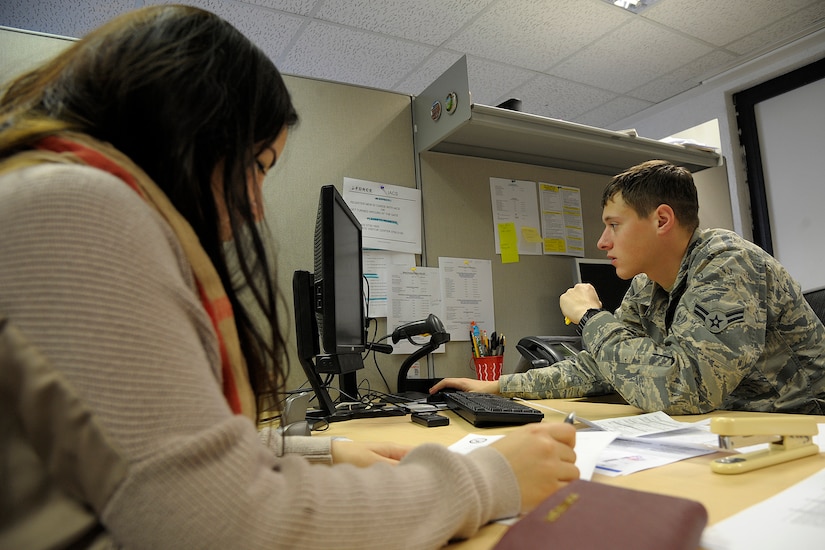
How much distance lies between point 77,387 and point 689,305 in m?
1.10

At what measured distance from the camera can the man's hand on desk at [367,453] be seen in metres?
0.65

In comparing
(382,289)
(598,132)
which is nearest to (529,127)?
(598,132)

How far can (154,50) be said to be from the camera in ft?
1.43

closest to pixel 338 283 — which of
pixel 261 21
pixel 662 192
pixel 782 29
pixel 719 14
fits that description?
pixel 662 192

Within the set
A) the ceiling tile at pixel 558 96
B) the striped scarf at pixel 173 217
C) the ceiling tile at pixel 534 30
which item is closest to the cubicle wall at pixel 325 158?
the striped scarf at pixel 173 217

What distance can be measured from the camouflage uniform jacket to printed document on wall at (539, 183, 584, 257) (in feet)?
1.91

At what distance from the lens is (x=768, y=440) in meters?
0.64

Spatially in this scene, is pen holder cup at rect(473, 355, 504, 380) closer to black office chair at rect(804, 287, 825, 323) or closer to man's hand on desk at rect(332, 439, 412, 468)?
black office chair at rect(804, 287, 825, 323)

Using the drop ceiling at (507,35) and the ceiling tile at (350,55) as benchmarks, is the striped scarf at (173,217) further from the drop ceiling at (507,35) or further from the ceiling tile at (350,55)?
the ceiling tile at (350,55)

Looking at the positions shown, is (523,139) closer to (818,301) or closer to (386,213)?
(386,213)

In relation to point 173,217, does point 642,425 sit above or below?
below

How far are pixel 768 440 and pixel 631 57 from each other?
3.00 metres

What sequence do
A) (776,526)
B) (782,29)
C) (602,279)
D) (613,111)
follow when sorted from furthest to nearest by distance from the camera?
(613,111) < (782,29) < (602,279) < (776,526)

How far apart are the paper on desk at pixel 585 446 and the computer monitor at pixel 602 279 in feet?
Answer: 3.92
